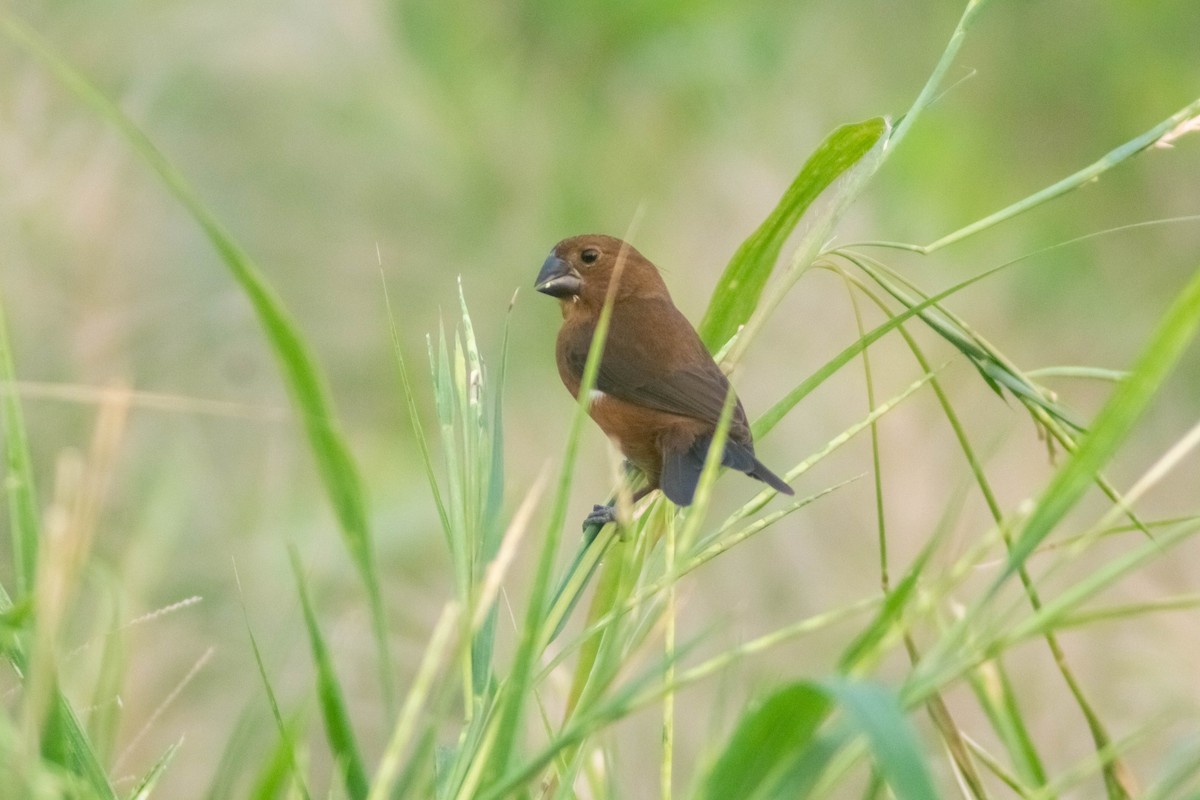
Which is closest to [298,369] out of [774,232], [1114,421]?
[1114,421]

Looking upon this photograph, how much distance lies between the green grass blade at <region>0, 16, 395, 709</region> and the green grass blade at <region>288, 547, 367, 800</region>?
1.3 inches

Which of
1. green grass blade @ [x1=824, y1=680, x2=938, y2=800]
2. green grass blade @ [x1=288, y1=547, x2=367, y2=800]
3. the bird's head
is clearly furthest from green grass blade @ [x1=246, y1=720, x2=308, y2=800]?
the bird's head

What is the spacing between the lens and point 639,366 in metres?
3.51

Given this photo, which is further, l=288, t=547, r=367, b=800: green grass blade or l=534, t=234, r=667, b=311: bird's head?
l=534, t=234, r=667, b=311: bird's head

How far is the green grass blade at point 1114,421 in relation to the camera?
94 cm

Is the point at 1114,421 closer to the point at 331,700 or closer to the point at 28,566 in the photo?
the point at 331,700

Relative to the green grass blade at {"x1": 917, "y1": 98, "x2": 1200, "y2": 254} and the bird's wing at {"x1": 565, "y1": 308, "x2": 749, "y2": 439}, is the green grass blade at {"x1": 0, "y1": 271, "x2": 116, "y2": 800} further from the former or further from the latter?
the bird's wing at {"x1": 565, "y1": 308, "x2": 749, "y2": 439}

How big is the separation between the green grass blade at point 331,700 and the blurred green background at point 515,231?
307 centimetres

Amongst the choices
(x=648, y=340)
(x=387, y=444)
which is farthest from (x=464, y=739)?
(x=387, y=444)

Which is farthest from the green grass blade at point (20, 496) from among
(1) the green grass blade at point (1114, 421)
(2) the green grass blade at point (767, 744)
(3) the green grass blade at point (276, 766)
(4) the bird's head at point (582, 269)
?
(4) the bird's head at point (582, 269)

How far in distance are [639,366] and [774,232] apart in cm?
169

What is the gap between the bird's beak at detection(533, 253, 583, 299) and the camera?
369 centimetres

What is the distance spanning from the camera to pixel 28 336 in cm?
428

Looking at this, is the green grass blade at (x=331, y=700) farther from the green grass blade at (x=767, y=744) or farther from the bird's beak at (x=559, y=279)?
the bird's beak at (x=559, y=279)
